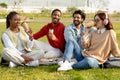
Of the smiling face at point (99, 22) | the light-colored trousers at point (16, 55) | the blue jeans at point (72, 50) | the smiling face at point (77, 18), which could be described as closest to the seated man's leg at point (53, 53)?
the light-colored trousers at point (16, 55)

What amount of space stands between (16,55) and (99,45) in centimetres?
144

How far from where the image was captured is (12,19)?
600cm

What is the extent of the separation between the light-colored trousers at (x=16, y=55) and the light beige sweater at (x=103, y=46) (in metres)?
0.89

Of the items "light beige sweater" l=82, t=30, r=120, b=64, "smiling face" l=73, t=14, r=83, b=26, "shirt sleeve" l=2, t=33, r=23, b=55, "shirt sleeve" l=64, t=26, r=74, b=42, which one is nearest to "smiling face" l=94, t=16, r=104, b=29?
"light beige sweater" l=82, t=30, r=120, b=64

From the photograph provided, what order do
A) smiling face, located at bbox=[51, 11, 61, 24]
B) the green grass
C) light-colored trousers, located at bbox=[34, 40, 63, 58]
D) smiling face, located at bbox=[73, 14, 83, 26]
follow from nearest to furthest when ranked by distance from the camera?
the green grass → smiling face, located at bbox=[73, 14, 83, 26] → smiling face, located at bbox=[51, 11, 61, 24] → light-colored trousers, located at bbox=[34, 40, 63, 58]

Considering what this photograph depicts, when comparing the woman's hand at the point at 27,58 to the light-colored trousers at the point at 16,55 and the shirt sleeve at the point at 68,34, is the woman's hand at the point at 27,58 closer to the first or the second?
the light-colored trousers at the point at 16,55

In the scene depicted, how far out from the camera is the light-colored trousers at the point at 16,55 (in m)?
5.84

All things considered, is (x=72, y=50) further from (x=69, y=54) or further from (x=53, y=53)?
(x=53, y=53)

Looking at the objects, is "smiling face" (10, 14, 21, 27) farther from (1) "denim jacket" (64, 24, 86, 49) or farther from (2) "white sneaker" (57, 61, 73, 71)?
(2) "white sneaker" (57, 61, 73, 71)

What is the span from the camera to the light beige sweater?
18.4 ft

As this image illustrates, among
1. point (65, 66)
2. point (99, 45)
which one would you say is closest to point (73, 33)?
point (99, 45)

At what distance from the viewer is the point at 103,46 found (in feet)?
18.4

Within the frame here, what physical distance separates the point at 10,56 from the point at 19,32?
51 cm

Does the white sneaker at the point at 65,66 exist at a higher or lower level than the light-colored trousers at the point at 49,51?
lower
